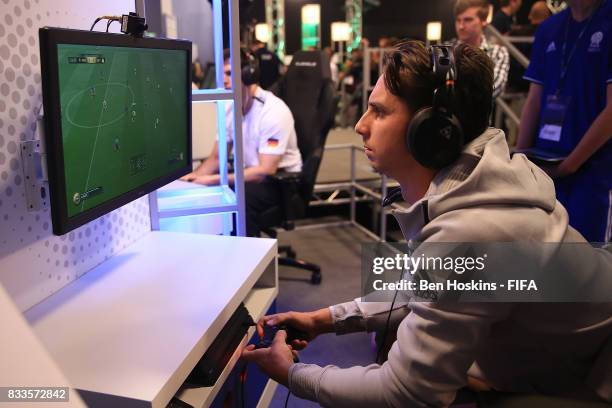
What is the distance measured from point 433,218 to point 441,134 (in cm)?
13

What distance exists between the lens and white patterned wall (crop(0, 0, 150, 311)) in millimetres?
1034

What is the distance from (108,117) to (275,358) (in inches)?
24.5

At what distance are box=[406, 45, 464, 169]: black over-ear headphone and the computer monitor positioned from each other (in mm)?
631

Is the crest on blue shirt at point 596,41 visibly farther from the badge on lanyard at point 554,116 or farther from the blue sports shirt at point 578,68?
the badge on lanyard at point 554,116

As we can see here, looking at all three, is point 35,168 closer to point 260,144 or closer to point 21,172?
point 21,172

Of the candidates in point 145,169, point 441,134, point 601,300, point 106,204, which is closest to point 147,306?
point 106,204

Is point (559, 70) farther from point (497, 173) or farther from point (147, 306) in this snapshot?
point (147, 306)

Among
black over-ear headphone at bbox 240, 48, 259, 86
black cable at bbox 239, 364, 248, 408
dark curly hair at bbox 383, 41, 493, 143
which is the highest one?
black over-ear headphone at bbox 240, 48, 259, 86

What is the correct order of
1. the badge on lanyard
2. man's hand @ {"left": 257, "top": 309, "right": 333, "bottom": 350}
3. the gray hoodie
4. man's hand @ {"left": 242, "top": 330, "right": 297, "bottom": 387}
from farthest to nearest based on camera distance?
the badge on lanyard → man's hand @ {"left": 257, "top": 309, "right": 333, "bottom": 350} → man's hand @ {"left": 242, "top": 330, "right": 297, "bottom": 387} → the gray hoodie

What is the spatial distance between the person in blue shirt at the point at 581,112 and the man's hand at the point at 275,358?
4.13 ft

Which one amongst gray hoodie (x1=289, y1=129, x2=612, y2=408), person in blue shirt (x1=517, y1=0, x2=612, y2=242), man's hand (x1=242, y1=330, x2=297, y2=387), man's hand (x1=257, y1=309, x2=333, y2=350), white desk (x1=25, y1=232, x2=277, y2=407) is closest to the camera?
gray hoodie (x1=289, y1=129, x2=612, y2=408)

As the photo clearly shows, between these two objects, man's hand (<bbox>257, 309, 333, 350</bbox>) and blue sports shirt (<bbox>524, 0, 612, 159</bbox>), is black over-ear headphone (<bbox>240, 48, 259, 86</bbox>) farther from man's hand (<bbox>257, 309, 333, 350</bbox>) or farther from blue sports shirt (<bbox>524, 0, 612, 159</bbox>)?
man's hand (<bbox>257, 309, 333, 350</bbox>)

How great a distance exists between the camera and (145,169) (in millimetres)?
1321

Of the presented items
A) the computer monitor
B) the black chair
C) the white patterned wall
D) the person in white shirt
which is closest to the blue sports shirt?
the black chair
